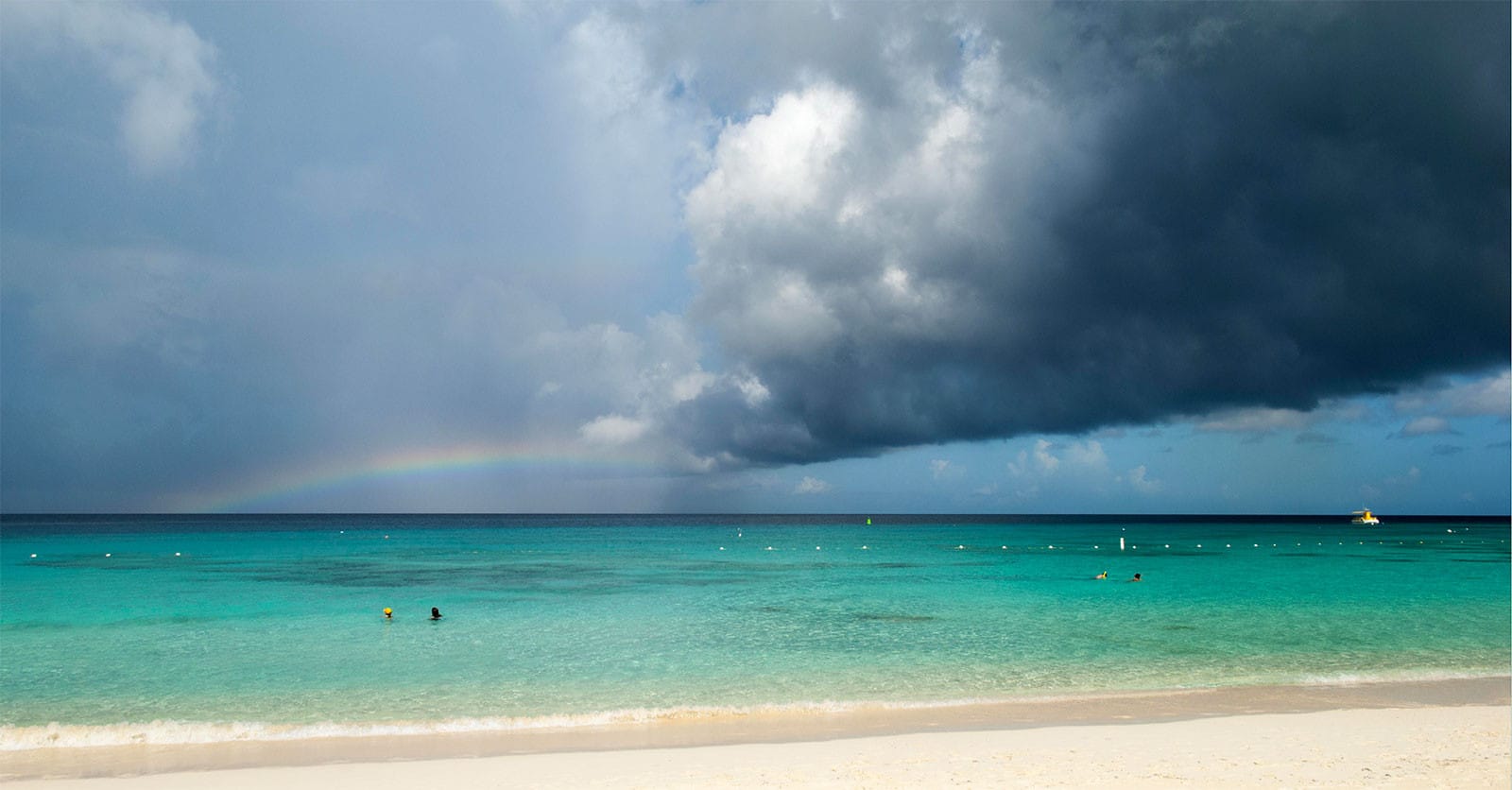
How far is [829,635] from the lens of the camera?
2773 centimetres

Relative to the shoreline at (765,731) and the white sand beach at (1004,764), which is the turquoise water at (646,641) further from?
the white sand beach at (1004,764)

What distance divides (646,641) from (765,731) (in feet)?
36.7

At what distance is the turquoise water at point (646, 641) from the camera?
19.2 meters

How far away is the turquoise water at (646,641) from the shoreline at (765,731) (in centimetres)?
95

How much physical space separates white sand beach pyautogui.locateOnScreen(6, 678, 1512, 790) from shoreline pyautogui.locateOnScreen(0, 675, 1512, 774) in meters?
0.19

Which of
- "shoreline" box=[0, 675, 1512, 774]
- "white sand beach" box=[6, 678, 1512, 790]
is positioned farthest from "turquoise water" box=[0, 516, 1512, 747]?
"white sand beach" box=[6, 678, 1512, 790]

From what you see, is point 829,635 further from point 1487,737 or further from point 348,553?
point 348,553

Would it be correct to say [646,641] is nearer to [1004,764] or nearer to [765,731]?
[765,731]

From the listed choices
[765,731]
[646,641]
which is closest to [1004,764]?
[765,731]

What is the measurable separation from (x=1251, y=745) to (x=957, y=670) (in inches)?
337

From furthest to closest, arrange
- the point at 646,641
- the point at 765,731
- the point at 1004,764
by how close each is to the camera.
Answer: the point at 646,641 < the point at 765,731 < the point at 1004,764

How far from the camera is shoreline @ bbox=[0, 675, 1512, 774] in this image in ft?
48.0

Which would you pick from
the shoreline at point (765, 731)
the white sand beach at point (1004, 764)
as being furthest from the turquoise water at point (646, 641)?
the white sand beach at point (1004, 764)

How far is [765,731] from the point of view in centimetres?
1662
